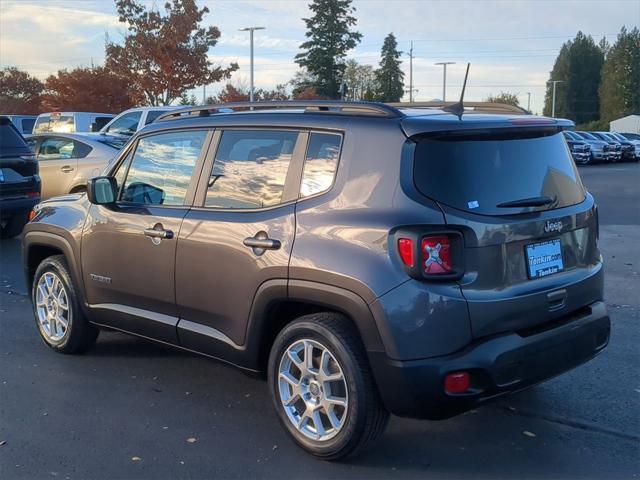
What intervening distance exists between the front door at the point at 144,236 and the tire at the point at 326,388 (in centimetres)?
101

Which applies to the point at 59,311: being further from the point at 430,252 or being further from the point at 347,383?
the point at 430,252

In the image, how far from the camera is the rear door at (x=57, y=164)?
1260 cm

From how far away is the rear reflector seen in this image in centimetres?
356

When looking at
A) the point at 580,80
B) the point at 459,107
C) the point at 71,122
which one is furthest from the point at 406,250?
the point at 580,80

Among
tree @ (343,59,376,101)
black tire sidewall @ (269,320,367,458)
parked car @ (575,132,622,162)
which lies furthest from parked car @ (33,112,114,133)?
tree @ (343,59,376,101)

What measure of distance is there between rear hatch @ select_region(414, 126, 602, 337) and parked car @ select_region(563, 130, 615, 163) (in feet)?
121

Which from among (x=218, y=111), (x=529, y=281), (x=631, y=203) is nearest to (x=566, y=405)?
(x=529, y=281)

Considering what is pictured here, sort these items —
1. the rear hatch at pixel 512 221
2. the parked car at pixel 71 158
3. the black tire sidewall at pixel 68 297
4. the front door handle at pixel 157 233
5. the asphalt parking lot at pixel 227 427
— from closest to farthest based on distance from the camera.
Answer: the rear hatch at pixel 512 221, the asphalt parking lot at pixel 227 427, the front door handle at pixel 157 233, the black tire sidewall at pixel 68 297, the parked car at pixel 71 158

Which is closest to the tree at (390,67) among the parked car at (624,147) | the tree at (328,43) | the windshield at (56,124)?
the tree at (328,43)

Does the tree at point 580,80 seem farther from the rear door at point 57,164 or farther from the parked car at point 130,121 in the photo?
the rear door at point 57,164

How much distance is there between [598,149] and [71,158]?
108 feet

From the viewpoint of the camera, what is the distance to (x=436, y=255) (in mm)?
3566

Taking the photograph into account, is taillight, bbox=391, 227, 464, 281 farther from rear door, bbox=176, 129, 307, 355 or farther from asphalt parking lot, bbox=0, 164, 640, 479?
asphalt parking lot, bbox=0, 164, 640, 479

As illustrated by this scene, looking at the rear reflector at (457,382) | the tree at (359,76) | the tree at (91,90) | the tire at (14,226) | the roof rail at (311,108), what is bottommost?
the tire at (14,226)
